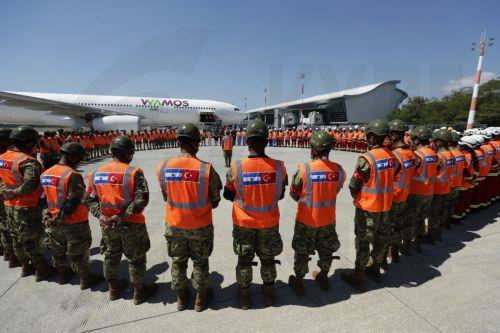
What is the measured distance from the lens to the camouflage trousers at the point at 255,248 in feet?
8.69

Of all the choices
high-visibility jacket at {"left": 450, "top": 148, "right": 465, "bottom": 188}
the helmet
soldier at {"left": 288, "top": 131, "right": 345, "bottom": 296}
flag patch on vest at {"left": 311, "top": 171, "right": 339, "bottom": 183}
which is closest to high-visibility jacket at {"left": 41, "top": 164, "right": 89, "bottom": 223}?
→ soldier at {"left": 288, "top": 131, "right": 345, "bottom": 296}

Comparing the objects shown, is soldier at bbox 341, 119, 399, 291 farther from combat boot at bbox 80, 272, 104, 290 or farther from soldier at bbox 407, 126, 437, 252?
combat boot at bbox 80, 272, 104, 290

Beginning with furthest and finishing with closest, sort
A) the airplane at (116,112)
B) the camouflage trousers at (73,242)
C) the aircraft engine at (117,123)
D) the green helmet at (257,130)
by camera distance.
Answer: the airplane at (116,112) < the aircraft engine at (117,123) < the camouflage trousers at (73,242) < the green helmet at (257,130)

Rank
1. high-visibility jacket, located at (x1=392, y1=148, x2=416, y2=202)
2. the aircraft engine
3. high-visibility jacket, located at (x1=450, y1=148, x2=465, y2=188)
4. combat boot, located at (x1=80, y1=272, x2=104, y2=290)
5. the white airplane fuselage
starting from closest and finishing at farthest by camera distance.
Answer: combat boot, located at (x1=80, y1=272, x2=104, y2=290) < high-visibility jacket, located at (x1=392, y1=148, x2=416, y2=202) < high-visibility jacket, located at (x1=450, y1=148, x2=465, y2=188) < the aircraft engine < the white airplane fuselage

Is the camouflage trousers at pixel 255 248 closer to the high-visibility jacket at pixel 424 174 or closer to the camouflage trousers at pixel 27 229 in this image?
the high-visibility jacket at pixel 424 174

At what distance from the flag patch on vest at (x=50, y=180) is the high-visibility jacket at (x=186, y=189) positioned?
1.31 meters

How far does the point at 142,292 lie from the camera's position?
9.42 ft

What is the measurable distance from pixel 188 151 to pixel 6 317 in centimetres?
268

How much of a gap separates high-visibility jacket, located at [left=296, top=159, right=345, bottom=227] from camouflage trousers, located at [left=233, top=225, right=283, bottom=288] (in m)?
0.45

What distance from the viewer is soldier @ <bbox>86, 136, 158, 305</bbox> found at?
260 centimetres

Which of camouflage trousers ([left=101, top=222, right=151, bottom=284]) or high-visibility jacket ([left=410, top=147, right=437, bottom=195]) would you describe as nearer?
camouflage trousers ([left=101, top=222, right=151, bottom=284])

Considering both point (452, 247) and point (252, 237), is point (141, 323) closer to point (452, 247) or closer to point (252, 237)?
point (252, 237)

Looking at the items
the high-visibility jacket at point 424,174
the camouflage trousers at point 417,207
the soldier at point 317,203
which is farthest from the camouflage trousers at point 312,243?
the high-visibility jacket at point 424,174

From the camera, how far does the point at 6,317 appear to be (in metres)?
2.60
